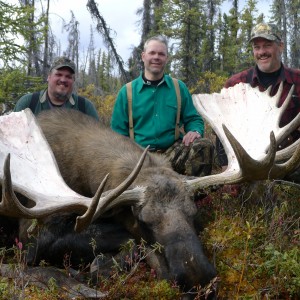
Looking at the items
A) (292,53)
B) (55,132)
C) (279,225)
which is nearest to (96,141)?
(55,132)

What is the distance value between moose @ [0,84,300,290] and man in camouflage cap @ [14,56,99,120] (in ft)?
5.98

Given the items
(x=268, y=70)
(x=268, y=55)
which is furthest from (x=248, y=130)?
(x=268, y=55)

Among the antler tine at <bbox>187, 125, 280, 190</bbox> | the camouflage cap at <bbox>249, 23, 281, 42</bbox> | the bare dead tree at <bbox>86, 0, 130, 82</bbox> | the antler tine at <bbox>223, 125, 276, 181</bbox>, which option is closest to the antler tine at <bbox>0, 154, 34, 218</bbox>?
the antler tine at <bbox>187, 125, 280, 190</bbox>

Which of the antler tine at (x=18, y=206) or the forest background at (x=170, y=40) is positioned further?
the forest background at (x=170, y=40)

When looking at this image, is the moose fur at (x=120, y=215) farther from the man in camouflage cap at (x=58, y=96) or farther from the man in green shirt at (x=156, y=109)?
the man in camouflage cap at (x=58, y=96)

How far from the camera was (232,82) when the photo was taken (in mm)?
7082

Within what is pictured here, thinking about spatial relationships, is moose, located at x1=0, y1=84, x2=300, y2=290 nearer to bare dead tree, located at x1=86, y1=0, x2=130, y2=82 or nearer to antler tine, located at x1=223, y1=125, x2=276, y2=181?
antler tine, located at x1=223, y1=125, x2=276, y2=181

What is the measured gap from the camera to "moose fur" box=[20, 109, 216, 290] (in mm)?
3840

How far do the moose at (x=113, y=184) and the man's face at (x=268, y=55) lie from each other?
1505mm

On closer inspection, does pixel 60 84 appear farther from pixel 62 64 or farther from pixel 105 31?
pixel 105 31

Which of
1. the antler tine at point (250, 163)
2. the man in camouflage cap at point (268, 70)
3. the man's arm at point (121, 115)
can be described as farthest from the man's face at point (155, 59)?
the antler tine at point (250, 163)

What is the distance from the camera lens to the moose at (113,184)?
12.5 ft

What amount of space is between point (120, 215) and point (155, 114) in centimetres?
277

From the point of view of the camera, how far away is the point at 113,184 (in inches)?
182
